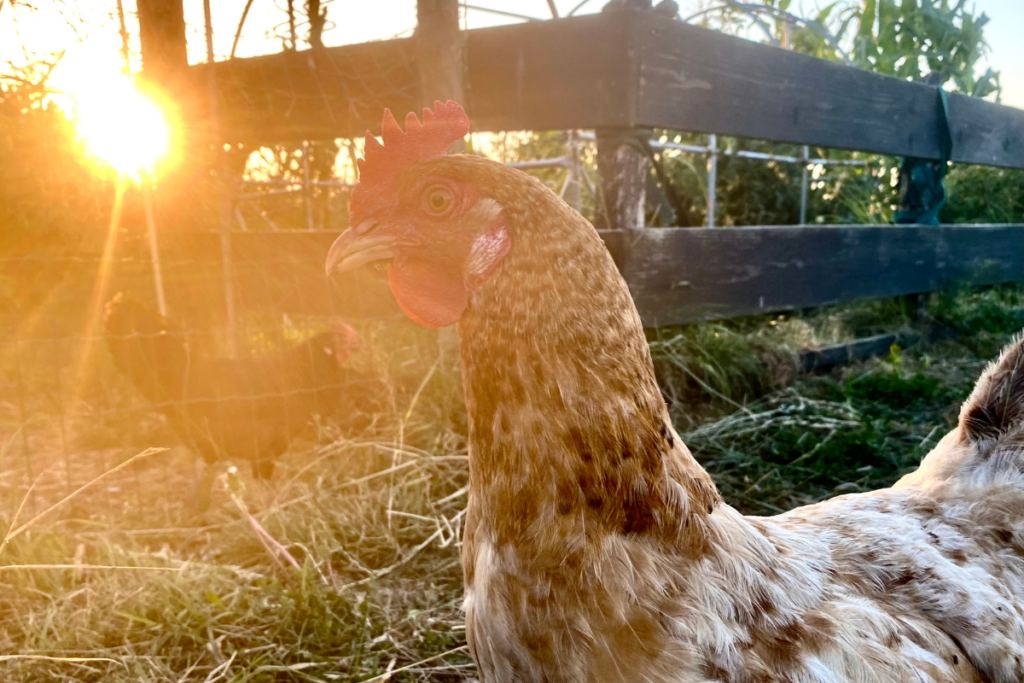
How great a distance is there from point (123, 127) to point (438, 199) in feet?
5.17

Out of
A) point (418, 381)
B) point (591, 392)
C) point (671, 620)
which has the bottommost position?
point (418, 381)

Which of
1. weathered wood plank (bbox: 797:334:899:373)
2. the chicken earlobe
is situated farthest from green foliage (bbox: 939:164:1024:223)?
the chicken earlobe

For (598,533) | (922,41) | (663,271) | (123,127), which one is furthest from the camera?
(922,41)

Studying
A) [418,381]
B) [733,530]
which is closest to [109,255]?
[418,381]

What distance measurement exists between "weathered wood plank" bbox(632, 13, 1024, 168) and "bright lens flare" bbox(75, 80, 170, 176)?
1.80m

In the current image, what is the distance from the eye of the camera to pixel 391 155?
122 centimetres

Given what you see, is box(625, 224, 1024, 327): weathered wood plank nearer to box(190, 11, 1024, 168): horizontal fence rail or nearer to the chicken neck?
box(190, 11, 1024, 168): horizontal fence rail

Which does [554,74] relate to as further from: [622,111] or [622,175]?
[622,175]

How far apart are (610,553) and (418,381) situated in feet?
7.80

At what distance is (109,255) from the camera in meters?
2.47

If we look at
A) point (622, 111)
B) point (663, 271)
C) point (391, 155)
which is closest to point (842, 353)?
point (663, 271)

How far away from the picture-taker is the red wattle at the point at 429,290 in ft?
3.76

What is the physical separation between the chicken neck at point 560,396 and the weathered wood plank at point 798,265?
195 cm

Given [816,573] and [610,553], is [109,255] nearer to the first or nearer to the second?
[610,553]
